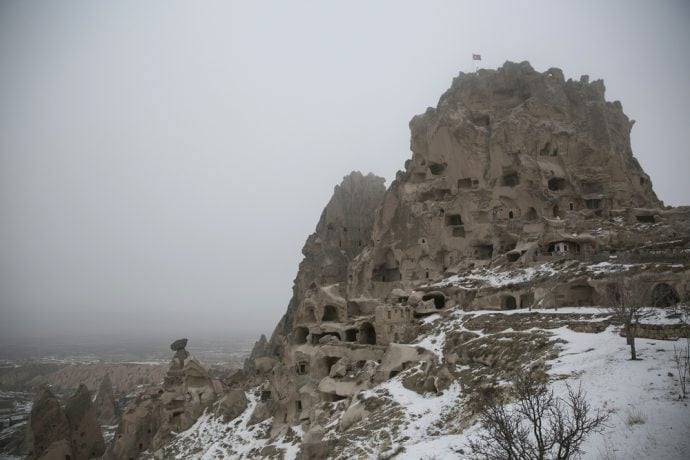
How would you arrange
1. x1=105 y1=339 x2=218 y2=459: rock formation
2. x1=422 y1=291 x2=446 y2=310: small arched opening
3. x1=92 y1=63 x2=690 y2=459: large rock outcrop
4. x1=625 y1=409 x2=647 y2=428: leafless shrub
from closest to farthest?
x1=625 y1=409 x2=647 y2=428: leafless shrub → x1=92 y1=63 x2=690 y2=459: large rock outcrop → x1=422 y1=291 x2=446 y2=310: small arched opening → x1=105 y1=339 x2=218 y2=459: rock formation

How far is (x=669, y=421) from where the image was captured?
11.2m

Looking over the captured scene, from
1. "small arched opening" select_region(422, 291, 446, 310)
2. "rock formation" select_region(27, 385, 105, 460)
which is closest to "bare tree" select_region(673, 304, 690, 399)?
"small arched opening" select_region(422, 291, 446, 310)

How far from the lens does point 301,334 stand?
46.8m

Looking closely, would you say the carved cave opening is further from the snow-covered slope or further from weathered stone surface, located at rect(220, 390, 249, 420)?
weathered stone surface, located at rect(220, 390, 249, 420)

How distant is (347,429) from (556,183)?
4648 cm

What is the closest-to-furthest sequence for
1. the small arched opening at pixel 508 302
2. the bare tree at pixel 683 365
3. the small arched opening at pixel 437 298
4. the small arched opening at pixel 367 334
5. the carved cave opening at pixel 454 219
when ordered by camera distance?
the bare tree at pixel 683 365
the small arched opening at pixel 508 302
the small arched opening at pixel 367 334
the small arched opening at pixel 437 298
the carved cave opening at pixel 454 219

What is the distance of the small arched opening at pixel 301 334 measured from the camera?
46469 mm

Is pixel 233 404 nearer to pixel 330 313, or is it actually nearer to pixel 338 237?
pixel 330 313

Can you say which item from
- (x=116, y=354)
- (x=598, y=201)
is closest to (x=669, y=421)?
(x=598, y=201)

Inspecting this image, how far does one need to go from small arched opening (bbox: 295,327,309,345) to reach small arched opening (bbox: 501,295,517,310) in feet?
65.3

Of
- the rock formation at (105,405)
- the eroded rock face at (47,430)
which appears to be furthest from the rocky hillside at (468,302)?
the rock formation at (105,405)

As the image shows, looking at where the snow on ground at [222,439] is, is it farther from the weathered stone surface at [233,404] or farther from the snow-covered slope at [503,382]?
the weathered stone surface at [233,404]

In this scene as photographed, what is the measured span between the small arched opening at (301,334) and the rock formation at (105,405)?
152ft

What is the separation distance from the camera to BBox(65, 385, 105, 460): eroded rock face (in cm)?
5056
